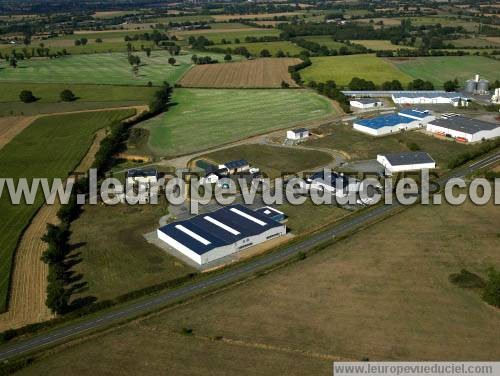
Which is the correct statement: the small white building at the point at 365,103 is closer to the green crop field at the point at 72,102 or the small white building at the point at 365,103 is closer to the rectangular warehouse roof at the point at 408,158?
the rectangular warehouse roof at the point at 408,158

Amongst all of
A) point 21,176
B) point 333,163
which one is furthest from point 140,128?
point 333,163

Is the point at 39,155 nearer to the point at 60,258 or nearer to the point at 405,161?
the point at 60,258

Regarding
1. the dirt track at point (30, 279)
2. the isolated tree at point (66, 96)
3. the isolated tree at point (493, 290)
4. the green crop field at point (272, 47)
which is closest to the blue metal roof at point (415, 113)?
the isolated tree at point (493, 290)

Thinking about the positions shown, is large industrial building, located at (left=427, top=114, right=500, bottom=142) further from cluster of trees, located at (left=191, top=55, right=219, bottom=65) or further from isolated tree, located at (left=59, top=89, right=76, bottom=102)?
cluster of trees, located at (left=191, top=55, right=219, bottom=65)

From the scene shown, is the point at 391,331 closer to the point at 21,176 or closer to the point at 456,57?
the point at 21,176

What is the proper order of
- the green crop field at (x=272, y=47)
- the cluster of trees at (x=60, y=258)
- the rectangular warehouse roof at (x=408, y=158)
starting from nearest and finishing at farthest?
the cluster of trees at (x=60, y=258), the rectangular warehouse roof at (x=408, y=158), the green crop field at (x=272, y=47)

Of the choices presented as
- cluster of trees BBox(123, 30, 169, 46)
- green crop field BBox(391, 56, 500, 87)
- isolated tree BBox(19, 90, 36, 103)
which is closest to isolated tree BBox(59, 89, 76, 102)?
isolated tree BBox(19, 90, 36, 103)
